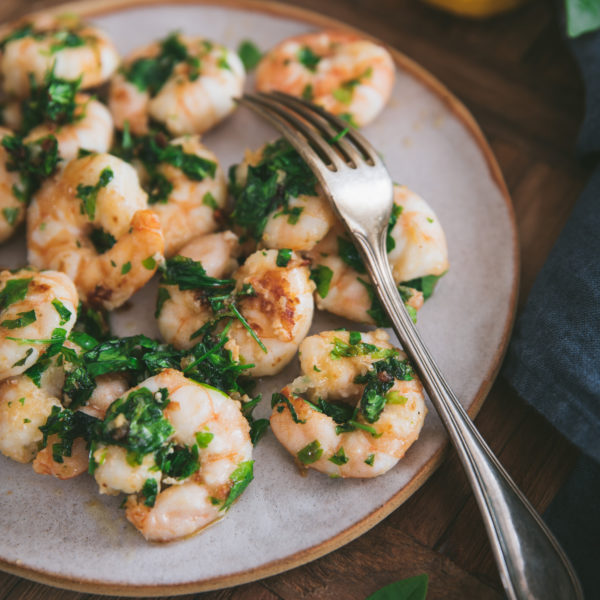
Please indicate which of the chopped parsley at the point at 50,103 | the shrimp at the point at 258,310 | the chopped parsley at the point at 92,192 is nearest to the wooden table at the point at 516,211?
the shrimp at the point at 258,310

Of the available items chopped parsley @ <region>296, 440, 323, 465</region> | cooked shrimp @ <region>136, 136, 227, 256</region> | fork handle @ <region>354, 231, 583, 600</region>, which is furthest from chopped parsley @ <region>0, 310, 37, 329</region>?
fork handle @ <region>354, 231, 583, 600</region>

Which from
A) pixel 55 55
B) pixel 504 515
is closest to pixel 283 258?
pixel 504 515

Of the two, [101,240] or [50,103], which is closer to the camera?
[101,240]

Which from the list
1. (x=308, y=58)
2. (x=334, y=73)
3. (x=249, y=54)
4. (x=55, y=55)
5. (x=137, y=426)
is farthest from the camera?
(x=249, y=54)

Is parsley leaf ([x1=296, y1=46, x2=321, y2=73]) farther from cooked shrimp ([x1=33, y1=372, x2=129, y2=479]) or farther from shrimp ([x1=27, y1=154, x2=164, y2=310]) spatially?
cooked shrimp ([x1=33, y1=372, x2=129, y2=479])

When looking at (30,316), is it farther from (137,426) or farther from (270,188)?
(270,188)

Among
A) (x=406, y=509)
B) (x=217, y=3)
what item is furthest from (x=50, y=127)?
(x=406, y=509)

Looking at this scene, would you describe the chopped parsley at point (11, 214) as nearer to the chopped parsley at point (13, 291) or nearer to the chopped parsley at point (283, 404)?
the chopped parsley at point (13, 291)

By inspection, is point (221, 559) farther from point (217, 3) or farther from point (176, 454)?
point (217, 3)
